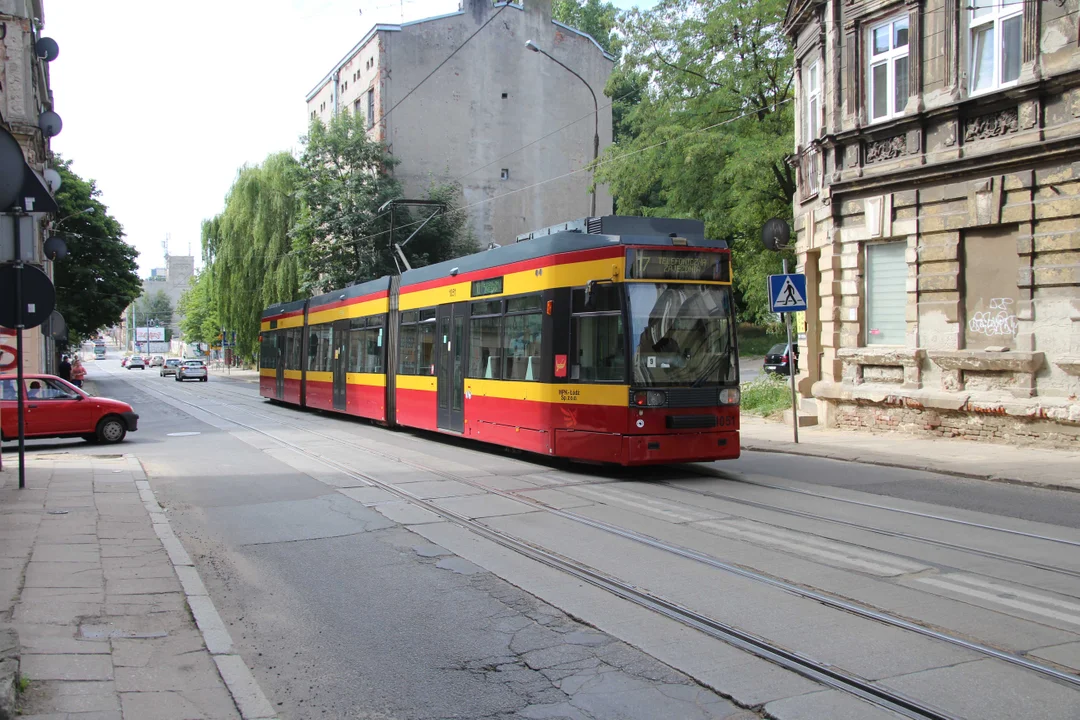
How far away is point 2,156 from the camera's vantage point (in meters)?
5.63

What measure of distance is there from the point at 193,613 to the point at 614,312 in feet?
22.6

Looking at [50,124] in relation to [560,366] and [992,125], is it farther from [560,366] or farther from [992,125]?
[992,125]

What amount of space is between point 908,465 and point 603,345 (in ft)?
15.7

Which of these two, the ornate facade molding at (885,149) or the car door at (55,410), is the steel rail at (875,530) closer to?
the ornate facade molding at (885,149)

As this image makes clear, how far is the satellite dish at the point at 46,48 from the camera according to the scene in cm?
3169

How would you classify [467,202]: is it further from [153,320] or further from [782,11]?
[153,320]

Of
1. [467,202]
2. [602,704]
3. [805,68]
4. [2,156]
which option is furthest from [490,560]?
[467,202]

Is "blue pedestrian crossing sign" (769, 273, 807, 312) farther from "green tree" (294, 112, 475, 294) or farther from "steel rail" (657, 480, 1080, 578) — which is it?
"green tree" (294, 112, 475, 294)

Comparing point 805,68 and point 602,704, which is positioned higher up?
point 805,68

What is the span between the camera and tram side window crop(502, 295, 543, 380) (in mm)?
13125

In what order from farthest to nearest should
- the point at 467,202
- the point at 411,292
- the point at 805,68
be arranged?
the point at 467,202, the point at 805,68, the point at 411,292

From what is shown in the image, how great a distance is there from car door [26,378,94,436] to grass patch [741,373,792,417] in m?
14.7

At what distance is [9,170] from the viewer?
5.63m

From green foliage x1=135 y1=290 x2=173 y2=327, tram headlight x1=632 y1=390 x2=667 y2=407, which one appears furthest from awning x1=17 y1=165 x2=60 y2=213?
green foliage x1=135 y1=290 x2=173 y2=327
